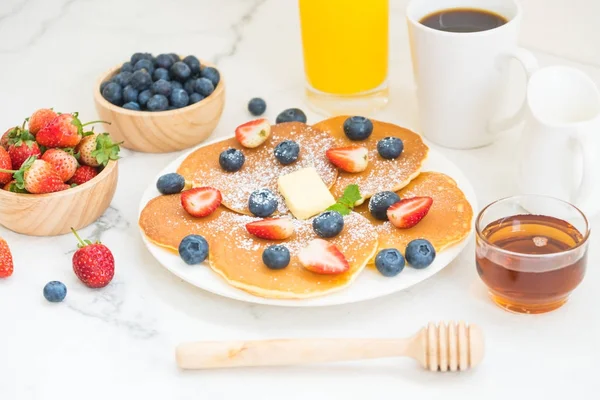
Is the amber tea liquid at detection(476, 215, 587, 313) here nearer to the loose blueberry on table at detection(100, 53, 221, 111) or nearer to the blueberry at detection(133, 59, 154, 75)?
the loose blueberry on table at detection(100, 53, 221, 111)

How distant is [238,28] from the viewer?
2.42 m

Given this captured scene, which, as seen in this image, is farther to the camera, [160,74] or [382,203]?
[160,74]

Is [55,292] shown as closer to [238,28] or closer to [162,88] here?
[162,88]

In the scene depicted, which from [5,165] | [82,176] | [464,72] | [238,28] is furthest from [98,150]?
[238,28]

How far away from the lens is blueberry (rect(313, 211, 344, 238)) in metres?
1.53

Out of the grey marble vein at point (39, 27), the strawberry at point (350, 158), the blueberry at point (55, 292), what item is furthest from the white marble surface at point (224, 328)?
the grey marble vein at point (39, 27)

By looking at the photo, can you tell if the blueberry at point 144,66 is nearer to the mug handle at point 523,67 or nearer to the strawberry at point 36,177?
the strawberry at point 36,177

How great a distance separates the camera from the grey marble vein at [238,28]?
231 centimetres

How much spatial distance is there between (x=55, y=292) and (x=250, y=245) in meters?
0.34

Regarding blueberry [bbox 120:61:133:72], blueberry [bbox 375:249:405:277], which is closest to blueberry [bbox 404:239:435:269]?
blueberry [bbox 375:249:405:277]

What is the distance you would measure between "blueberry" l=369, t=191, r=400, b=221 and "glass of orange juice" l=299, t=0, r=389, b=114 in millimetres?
460

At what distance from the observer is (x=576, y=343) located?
1385 millimetres

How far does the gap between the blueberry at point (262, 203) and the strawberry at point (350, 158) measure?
0.17 meters

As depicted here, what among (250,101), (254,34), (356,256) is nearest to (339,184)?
(356,256)
